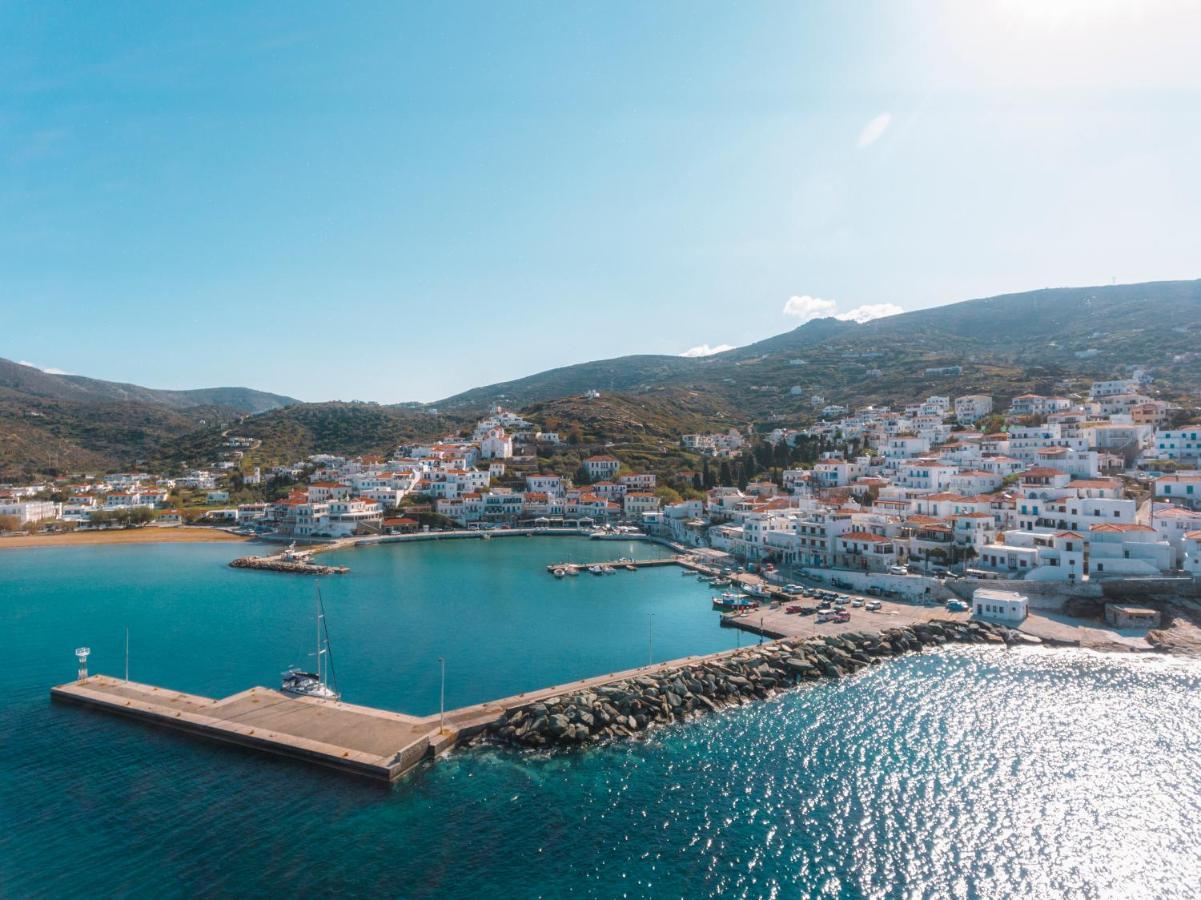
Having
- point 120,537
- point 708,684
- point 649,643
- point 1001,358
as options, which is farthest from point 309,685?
point 1001,358

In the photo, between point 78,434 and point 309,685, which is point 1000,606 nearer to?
point 309,685

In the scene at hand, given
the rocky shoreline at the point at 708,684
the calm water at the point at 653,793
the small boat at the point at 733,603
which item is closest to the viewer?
the calm water at the point at 653,793

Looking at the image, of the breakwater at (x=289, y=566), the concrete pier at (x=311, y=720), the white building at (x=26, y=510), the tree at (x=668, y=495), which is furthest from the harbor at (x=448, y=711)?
the white building at (x=26, y=510)

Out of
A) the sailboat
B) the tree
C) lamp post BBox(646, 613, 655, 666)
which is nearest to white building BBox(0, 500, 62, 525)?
the tree

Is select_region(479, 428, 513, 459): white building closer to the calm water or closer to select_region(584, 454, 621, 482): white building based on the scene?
select_region(584, 454, 621, 482): white building

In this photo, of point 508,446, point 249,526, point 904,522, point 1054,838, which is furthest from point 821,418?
point 1054,838

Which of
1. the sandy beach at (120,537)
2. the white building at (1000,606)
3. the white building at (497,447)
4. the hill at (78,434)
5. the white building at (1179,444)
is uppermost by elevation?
the hill at (78,434)

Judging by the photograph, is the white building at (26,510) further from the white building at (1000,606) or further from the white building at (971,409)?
the white building at (971,409)
